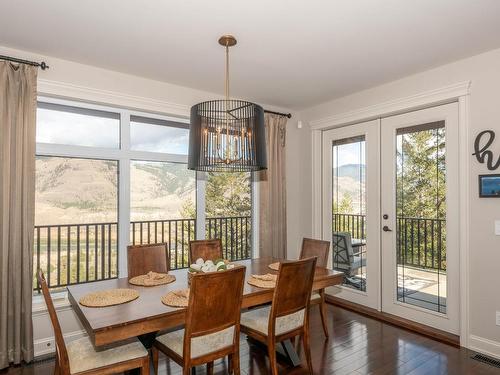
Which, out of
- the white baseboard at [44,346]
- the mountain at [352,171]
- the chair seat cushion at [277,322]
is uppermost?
the mountain at [352,171]

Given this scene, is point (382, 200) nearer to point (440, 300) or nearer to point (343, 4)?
point (440, 300)

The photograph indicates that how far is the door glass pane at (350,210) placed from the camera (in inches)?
165

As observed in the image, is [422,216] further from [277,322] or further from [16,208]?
[16,208]

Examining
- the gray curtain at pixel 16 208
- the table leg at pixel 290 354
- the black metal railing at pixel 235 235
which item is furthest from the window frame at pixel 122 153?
the table leg at pixel 290 354

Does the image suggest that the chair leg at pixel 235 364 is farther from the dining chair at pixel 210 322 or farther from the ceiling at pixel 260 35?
the ceiling at pixel 260 35

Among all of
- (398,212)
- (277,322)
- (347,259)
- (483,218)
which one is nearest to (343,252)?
(347,259)

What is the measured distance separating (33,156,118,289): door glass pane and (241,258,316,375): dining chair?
76.4 inches

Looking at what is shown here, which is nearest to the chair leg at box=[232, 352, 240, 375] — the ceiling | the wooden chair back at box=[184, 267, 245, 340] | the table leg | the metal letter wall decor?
the wooden chair back at box=[184, 267, 245, 340]

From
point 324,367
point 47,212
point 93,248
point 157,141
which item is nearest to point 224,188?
point 157,141

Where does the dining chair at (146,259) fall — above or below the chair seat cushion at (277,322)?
above

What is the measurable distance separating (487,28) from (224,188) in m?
3.14

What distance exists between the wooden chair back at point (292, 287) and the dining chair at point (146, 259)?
125 cm

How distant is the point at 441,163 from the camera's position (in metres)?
3.42

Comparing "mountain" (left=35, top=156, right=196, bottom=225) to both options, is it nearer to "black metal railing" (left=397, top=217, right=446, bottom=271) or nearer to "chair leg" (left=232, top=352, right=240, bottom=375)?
"chair leg" (left=232, top=352, right=240, bottom=375)
